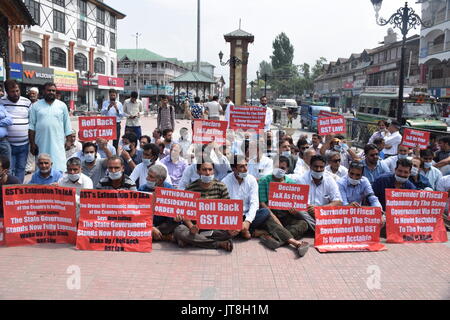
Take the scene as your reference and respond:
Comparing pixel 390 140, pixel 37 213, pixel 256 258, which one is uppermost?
pixel 390 140

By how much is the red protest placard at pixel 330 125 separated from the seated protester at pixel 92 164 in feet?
16.0

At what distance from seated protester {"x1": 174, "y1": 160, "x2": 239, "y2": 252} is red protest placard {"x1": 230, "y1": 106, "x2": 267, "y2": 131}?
4.95m

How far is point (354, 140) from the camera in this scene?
58.3 ft

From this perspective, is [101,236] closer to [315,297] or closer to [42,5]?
[315,297]

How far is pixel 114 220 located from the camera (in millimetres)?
4996

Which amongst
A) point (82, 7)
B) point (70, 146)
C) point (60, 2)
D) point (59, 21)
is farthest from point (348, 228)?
point (82, 7)

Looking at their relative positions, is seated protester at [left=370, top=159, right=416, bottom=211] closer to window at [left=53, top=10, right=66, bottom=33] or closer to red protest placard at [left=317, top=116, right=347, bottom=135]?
red protest placard at [left=317, top=116, right=347, bottom=135]

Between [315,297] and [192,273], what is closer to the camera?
[315,297]

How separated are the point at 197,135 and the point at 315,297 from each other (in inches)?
220

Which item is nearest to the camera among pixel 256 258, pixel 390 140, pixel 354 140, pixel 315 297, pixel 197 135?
pixel 315 297

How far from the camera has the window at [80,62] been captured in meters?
43.9

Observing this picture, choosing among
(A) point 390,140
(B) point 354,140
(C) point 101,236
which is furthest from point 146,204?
(B) point 354,140

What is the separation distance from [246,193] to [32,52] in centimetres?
3686

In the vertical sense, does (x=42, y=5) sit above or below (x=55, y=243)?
above
